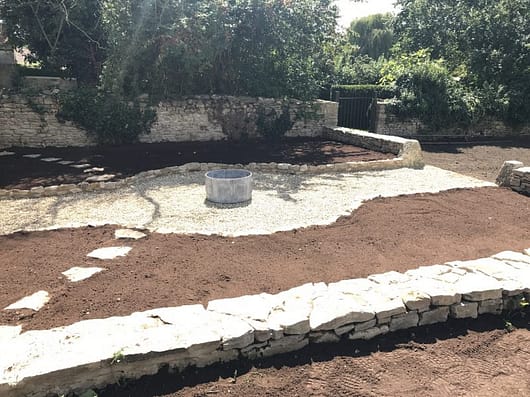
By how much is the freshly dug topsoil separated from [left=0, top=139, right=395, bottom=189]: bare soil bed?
11.1ft

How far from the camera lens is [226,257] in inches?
191

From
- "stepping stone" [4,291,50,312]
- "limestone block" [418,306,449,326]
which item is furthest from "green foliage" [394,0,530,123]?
"stepping stone" [4,291,50,312]

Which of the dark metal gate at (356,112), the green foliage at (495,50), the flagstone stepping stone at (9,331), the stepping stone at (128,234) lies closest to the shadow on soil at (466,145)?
the green foliage at (495,50)

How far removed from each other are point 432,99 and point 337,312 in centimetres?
1370

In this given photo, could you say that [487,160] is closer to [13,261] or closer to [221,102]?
[221,102]

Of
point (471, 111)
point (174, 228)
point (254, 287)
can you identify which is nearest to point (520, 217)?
point (254, 287)

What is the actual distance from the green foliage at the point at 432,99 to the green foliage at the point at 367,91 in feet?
1.20

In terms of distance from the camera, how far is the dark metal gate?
15.2 m

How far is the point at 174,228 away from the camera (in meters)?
5.77

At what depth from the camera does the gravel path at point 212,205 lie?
596 cm

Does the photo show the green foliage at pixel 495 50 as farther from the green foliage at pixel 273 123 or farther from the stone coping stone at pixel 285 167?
the green foliage at pixel 273 123

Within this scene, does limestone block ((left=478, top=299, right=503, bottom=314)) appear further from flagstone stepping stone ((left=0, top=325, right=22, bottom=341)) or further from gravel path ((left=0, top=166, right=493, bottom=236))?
flagstone stepping stone ((left=0, top=325, right=22, bottom=341))

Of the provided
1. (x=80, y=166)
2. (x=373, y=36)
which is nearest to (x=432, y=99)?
(x=80, y=166)

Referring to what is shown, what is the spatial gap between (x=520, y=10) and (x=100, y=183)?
57.6 feet
